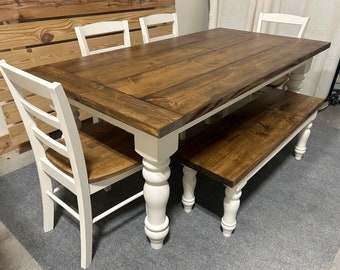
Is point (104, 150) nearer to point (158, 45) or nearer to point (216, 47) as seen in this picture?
point (158, 45)

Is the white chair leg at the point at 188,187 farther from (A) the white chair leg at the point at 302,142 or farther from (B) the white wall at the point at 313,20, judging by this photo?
(B) the white wall at the point at 313,20

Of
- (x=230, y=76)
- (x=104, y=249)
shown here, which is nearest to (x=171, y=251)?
(x=104, y=249)

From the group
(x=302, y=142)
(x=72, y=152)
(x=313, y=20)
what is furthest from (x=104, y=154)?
(x=313, y=20)

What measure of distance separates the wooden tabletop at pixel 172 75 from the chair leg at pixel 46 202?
1.45ft

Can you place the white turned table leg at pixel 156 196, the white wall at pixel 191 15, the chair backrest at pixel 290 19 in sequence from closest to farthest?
the white turned table leg at pixel 156 196 → the chair backrest at pixel 290 19 → the white wall at pixel 191 15

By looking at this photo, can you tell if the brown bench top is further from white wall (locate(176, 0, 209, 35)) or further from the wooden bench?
white wall (locate(176, 0, 209, 35))

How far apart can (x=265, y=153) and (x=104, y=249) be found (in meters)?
0.87

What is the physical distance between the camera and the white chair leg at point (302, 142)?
6.45 feet

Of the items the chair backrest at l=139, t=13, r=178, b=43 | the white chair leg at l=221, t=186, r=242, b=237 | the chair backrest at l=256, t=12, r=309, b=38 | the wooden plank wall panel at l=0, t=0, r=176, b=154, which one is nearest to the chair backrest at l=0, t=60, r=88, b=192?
the white chair leg at l=221, t=186, r=242, b=237

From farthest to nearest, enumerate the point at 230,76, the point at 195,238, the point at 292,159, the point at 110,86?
the point at 292,159 < the point at 195,238 < the point at 230,76 < the point at 110,86

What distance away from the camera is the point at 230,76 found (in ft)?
4.40

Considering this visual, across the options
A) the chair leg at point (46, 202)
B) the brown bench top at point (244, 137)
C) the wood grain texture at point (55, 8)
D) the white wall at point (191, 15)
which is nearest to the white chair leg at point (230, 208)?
the brown bench top at point (244, 137)

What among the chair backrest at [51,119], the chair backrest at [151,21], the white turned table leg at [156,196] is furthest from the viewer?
the chair backrest at [151,21]

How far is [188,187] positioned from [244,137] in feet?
1.25
